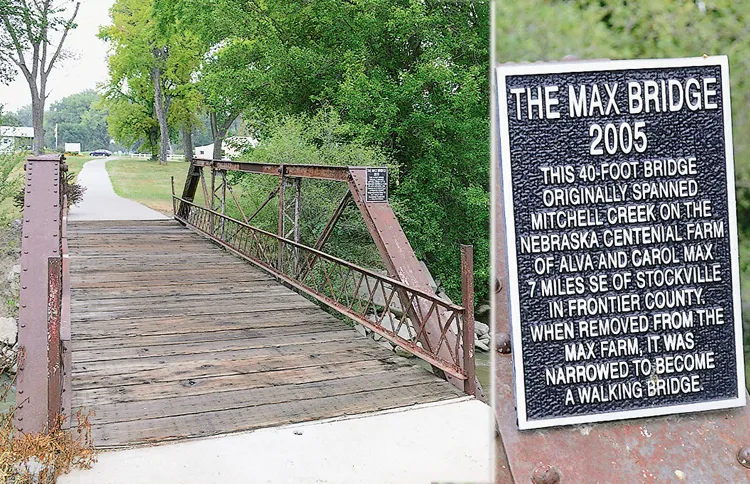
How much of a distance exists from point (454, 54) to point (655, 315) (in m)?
18.9

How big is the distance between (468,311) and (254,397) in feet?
6.40

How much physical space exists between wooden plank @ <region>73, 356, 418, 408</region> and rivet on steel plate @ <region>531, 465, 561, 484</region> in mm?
3878

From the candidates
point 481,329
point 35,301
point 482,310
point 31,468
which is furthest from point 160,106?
point 31,468

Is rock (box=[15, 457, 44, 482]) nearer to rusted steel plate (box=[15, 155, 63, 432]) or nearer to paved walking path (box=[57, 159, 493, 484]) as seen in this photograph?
paved walking path (box=[57, 159, 493, 484])

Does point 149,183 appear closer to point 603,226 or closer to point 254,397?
point 254,397

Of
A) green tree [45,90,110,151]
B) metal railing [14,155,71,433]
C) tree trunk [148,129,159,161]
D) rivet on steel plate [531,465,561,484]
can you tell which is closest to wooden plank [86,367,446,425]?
metal railing [14,155,71,433]

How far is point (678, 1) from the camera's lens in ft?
11.1

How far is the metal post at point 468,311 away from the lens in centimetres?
560

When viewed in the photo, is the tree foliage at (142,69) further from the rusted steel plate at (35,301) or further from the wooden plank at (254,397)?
the wooden plank at (254,397)

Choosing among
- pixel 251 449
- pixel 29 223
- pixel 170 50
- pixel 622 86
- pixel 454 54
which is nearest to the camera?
pixel 622 86

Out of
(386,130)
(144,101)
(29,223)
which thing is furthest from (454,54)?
(144,101)

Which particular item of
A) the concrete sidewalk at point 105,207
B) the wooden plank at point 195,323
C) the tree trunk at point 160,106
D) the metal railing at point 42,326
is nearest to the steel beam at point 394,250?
the wooden plank at point 195,323

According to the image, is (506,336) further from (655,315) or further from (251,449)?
(251,449)

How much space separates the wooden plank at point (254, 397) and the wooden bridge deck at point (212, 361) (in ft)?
Answer: 0.05
